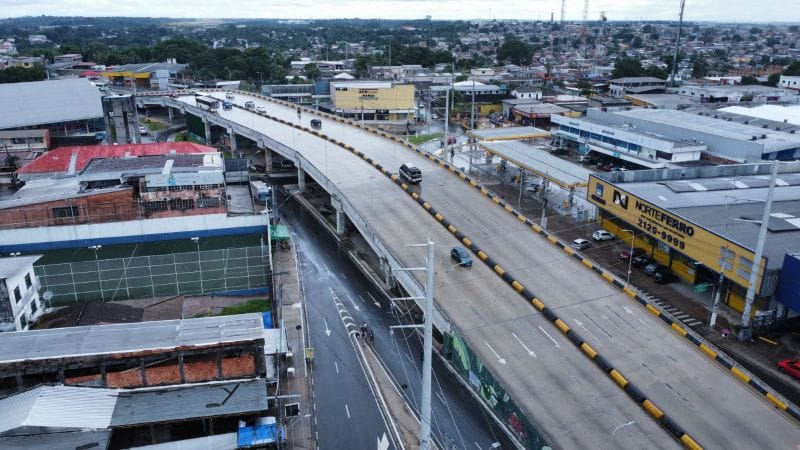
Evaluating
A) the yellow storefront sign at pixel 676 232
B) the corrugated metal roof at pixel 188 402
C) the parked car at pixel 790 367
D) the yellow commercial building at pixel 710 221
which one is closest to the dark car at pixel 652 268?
the yellow commercial building at pixel 710 221

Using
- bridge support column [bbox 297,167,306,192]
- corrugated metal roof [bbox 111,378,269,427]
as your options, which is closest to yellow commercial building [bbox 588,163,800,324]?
corrugated metal roof [bbox 111,378,269,427]

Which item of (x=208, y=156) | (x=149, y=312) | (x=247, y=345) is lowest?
(x=149, y=312)

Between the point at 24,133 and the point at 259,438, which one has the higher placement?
the point at 24,133

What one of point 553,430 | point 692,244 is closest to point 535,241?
point 692,244

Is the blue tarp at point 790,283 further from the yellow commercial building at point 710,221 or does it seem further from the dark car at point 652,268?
the dark car at point 652,268

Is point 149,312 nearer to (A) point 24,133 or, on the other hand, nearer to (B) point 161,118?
(A) point 24,133
